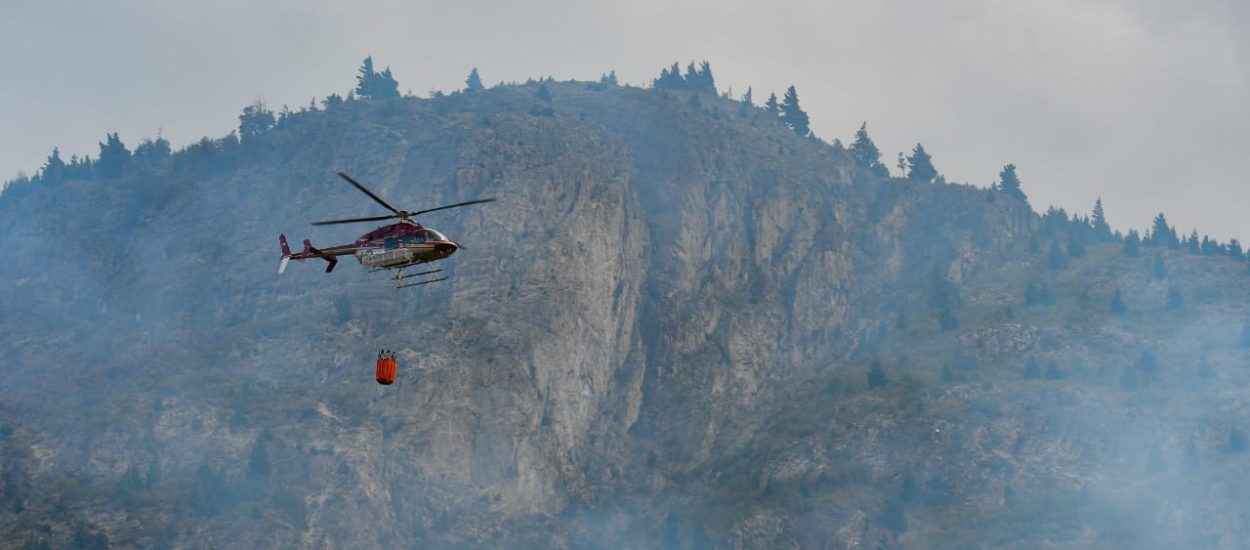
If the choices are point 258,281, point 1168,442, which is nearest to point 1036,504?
point 1168,442

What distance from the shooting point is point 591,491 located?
6737 inches

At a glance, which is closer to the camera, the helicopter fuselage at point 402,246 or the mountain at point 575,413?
the helicopter fuselage at point 402,246

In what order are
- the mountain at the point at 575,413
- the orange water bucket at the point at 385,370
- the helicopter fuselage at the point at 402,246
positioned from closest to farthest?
the orange water bucket at the point at 385,370
the helicopter fuselage at the point at 402,246
the mountain at the point at 575,413

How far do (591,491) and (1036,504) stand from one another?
44.5 meters

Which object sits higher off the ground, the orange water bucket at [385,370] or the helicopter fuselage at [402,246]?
the helicopter fuselage at [402,246]

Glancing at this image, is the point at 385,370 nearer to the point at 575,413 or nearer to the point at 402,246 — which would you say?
the point at 402,246

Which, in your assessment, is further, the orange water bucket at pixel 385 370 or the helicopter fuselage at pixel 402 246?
the helicopter fuselage at pixel 402 246

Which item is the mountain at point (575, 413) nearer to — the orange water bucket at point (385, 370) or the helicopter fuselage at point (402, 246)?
the helicopter fuselage at point (402, 246)

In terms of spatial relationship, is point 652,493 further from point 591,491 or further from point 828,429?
point 828,429

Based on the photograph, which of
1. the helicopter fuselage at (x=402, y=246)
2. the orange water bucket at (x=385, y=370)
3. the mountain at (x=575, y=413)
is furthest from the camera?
the mountain at (x=575, y=413)

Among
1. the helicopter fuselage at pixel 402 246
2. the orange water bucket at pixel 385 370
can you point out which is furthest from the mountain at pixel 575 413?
the orange water bucket at pixel 385 370

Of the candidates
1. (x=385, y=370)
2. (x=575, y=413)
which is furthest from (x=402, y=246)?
(x=575, y=413)

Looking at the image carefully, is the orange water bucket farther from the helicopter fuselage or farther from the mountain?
the mountain

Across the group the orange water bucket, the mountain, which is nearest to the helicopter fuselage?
the orange water bucket
